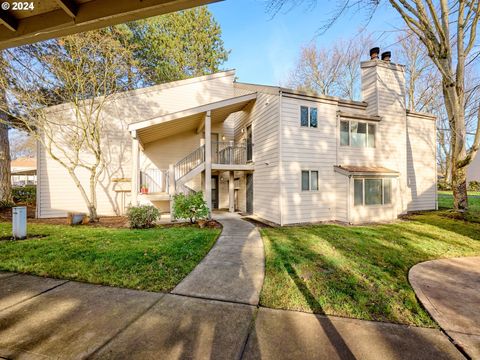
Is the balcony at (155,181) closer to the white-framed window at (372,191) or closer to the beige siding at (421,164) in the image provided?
the white-framed window at (372,191)

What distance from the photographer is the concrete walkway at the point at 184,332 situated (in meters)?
2.24

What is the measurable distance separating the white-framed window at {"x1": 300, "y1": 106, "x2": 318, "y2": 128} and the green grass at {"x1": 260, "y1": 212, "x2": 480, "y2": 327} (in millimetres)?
4567

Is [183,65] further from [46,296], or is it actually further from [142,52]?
[46,296]

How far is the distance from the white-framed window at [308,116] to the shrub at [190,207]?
18.3 ft

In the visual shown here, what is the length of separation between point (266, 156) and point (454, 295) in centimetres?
750

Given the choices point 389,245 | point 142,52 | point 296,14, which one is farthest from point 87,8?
point 142,52

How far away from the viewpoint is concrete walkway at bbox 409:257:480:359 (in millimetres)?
2652

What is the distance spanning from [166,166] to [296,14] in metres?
9.60

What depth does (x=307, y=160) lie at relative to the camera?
931 cm

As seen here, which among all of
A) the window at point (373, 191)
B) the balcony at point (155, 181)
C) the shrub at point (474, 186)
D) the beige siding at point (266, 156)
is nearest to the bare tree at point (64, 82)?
the balcony at point (155, 181)

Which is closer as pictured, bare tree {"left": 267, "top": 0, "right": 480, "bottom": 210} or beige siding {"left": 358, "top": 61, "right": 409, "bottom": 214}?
bare tree {"left": 267, "top": 0, "right": 480, "bottom": 210}

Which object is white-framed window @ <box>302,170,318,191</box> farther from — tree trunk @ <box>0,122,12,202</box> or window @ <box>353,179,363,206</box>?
tree trunk @ <box>0,122,12,202</box>

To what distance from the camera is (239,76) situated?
19328mm

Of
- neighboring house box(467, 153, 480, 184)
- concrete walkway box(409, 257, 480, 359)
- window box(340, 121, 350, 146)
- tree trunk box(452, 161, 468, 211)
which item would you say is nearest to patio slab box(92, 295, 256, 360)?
concrete walkway box(409, 257, 480, 359)
